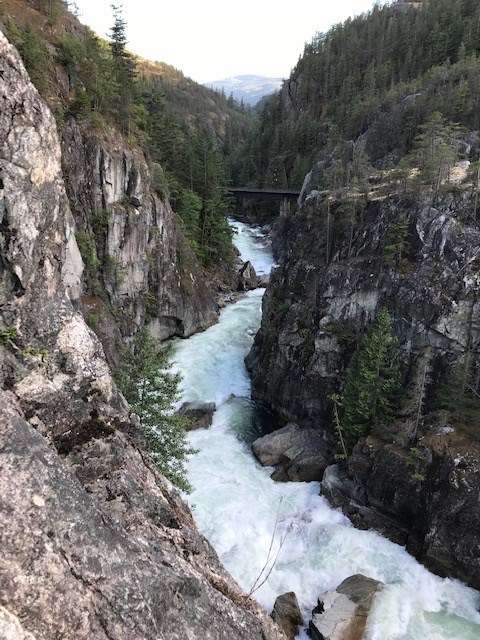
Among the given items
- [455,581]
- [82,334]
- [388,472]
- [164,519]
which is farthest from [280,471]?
[82,334]

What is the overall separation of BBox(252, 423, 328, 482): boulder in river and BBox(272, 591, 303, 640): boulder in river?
866cm

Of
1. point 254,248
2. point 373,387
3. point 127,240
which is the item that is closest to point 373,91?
point 254,248

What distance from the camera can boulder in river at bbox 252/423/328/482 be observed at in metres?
27.5

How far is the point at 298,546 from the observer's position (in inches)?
897

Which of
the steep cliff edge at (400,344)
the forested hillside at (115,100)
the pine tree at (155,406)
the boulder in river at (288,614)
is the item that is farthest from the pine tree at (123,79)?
the boulder in river at (288,614)

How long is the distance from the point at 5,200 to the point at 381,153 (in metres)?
64.5

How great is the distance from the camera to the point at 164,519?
11031 millimetres

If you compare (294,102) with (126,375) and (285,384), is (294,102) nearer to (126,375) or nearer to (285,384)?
(285,384)

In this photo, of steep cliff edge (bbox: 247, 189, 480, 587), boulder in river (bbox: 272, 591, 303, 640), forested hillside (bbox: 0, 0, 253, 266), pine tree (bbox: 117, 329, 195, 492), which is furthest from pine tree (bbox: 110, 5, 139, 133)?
boulder in river (bbox: 272, 591, 303, 640)

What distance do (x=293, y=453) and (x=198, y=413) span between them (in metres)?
8.53

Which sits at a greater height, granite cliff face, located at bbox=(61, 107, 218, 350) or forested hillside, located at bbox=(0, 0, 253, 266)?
forested hillside, located at bbox=(0, 0, 253, 266)

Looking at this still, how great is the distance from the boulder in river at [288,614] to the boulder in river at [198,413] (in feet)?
48.4

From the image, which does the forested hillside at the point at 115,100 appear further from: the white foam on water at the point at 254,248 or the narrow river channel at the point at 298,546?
the narrow river channel at the point at 298,546

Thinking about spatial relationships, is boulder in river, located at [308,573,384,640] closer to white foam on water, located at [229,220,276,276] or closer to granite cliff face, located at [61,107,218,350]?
granite cliff face, located at [61,107,218,350]
